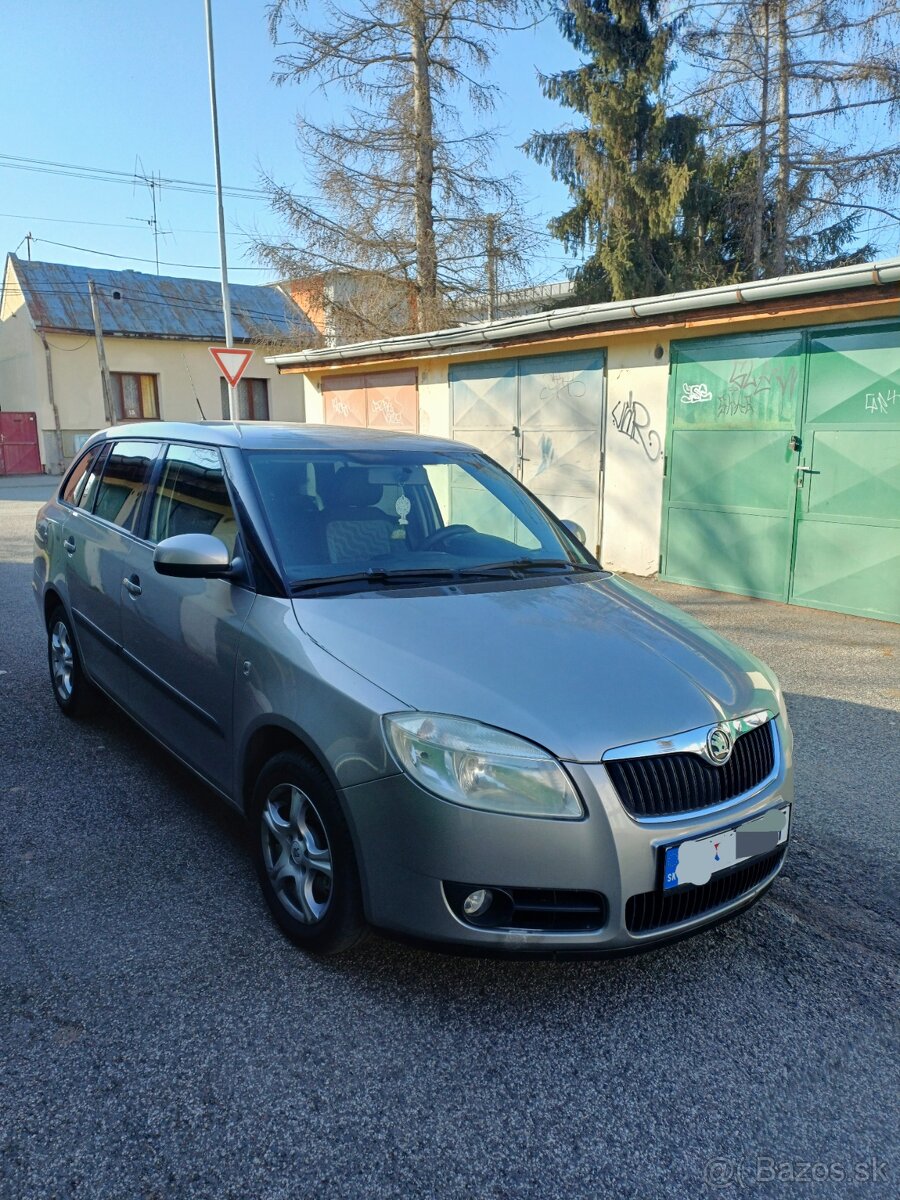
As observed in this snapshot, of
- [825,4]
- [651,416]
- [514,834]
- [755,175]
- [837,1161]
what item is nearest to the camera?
[837,1161]

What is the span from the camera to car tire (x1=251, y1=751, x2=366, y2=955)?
8.21 feet

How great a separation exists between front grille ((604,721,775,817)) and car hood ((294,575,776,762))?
74 millimetres

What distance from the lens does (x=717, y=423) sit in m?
8.54

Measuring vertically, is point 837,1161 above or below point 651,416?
below

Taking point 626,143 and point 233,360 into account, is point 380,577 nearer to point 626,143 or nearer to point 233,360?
point 233,360

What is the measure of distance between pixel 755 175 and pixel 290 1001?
19.2m

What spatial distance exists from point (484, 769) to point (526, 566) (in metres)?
1.40

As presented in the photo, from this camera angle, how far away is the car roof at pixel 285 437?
3605mm

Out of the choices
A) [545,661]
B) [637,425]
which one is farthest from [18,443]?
[545,661]

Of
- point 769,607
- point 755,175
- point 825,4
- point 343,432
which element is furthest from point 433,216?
point 343,432

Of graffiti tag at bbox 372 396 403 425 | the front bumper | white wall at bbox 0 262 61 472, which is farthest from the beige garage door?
white wall at bbox 0 262 61 472

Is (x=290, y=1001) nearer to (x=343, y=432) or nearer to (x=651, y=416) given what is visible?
(x=343, y=432)

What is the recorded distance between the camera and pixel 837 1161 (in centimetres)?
204

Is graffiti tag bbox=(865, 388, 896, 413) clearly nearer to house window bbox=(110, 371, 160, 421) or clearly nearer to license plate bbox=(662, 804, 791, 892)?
license plate bbox=(662, 804, 791, 892)
